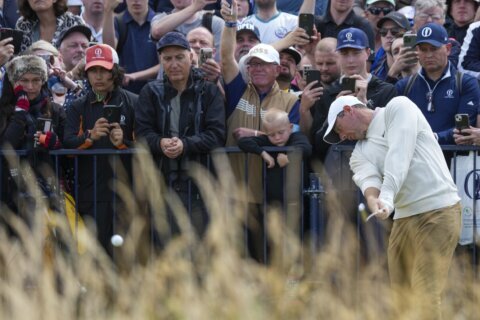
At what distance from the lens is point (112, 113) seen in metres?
10.5

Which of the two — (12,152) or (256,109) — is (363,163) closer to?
(256,109)

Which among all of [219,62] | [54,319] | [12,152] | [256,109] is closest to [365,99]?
[256,109]

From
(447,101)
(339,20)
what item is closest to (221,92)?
(447,101)

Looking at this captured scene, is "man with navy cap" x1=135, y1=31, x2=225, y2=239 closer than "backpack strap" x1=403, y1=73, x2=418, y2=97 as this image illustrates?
Yes

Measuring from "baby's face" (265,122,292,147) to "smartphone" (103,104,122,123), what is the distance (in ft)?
3.94

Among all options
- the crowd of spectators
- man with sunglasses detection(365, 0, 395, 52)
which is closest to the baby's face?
the crowd of spectators

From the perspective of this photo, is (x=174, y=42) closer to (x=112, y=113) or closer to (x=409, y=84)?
(x=112, y=113)

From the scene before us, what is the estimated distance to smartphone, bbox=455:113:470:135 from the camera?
10203 mm

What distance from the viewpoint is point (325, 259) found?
714 cm

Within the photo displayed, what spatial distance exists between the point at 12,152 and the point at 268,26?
3281 mm

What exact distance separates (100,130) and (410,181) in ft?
8.41

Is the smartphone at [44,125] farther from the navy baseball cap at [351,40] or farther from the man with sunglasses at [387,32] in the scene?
the man with sunglasses at [387,32]

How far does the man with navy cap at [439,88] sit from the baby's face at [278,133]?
3.64 feet

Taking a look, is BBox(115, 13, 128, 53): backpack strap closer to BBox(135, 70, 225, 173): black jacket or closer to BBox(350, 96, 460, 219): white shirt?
BBox(135, 70, 225, 173): black jacket
